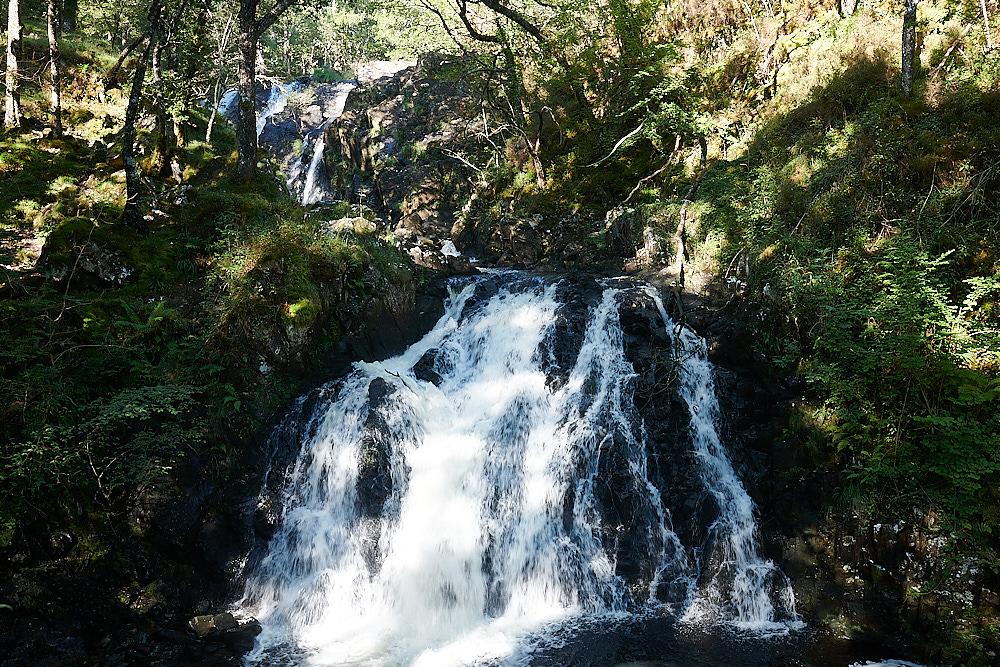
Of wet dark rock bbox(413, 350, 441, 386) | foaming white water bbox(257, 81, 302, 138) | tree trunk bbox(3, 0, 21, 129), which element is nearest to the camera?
wet dark rock bbox(413, 350, 441, 386)

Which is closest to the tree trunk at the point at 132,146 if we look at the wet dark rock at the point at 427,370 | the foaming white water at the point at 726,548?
the wet dark rock at the point at 427,370

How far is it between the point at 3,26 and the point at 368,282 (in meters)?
17.0

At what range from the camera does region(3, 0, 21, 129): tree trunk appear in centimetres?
1247

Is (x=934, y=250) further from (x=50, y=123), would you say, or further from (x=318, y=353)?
(x=50, y=123)

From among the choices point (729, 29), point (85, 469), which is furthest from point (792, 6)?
point (85, 469)

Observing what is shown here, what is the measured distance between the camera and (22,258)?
33.3ft

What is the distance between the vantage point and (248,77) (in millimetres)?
12680

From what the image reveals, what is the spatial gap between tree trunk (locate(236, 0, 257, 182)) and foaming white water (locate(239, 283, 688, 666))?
6.52m

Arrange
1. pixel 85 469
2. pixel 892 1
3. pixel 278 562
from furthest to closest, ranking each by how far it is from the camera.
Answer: pixel 892 1 < pixel 278 562 < pixel 85 469

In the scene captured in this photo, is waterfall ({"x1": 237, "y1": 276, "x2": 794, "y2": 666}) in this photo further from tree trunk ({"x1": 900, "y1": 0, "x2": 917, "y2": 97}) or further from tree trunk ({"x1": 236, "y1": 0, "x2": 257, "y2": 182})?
tree trunk ({"x1": 236, "y1": 0, "x2": 257, "y2": 182})

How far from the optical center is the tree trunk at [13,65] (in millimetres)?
12469

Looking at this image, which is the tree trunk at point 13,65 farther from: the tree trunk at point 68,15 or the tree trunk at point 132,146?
the tree trunk at point 68,15

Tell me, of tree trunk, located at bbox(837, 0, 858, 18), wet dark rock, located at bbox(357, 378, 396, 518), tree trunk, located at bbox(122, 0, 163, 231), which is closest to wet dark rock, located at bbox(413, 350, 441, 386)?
wet dark rock, located at bbox(357, 378, 396, 518)

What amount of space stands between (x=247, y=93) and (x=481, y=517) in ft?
37.9
